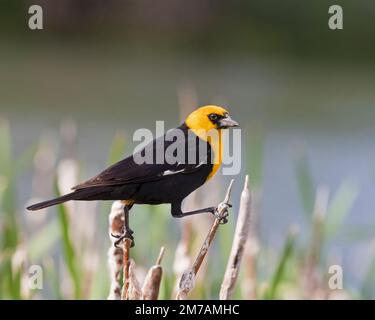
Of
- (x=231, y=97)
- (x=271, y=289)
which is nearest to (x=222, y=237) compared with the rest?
(x=271, y=289)

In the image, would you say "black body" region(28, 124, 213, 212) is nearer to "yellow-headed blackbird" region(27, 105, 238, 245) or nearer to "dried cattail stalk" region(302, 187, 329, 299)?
"yellow-headed blackbird" region(27, 105, 238, 245)

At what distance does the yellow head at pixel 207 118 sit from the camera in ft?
4.31

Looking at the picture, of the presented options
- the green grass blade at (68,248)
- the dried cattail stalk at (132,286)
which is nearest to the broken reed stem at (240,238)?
the dried cattail stalk at (132,286)

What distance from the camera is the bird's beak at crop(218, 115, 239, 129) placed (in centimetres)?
128

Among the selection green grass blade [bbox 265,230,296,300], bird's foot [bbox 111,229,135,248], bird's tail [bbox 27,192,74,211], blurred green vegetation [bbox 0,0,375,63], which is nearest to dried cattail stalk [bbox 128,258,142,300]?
bird's foot [bbox 111,229,135,248]

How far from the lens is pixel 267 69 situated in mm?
10664

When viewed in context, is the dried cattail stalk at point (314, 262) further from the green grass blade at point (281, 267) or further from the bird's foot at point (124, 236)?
the bird's foot at point (124, 236)

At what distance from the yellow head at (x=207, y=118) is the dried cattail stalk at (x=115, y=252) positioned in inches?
6.7

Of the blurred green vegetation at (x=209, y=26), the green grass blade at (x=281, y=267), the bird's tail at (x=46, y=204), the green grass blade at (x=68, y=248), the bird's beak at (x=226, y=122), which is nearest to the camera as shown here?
the bird's tail at (x=46, y=204)

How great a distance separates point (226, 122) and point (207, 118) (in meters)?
0.05

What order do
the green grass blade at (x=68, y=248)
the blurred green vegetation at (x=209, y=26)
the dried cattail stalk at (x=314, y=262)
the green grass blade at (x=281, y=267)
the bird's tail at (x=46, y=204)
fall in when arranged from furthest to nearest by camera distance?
the blurred green vegetation at (x=209, y=26)
the dried cattail stalk at (x=314, y=262)
the green grass blade at (x=281, y=267)
the green grass blade at (x=68, y=248)
the bird's tail at (x=46, y=204)

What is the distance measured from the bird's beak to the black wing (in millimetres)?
37
